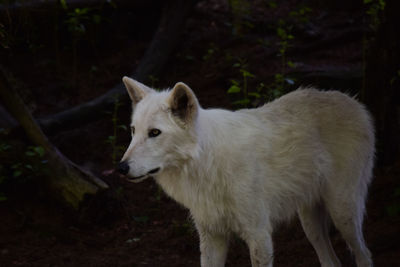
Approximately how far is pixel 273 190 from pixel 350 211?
2.84ft

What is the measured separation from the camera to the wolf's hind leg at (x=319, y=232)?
4.73 m

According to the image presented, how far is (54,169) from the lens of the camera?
5.73 m

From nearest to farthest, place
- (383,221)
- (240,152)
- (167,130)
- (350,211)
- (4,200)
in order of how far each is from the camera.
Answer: (167,130), (240,152), (350,211), (383,221), (4,200)

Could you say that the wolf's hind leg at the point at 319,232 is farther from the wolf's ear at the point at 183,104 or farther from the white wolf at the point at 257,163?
the wolf's ear at the point at 183,104

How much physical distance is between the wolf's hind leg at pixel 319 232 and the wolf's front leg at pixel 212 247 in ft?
3.61

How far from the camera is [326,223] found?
192 inches

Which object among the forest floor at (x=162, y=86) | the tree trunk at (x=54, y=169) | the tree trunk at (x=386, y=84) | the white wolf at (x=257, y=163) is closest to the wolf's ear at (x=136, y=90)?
the white wolf at (x=257, y=163)

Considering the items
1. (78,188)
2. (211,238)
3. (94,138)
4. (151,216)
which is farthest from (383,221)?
(94,138)

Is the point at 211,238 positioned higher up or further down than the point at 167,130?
further down

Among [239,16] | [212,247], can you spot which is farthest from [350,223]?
[239,16]

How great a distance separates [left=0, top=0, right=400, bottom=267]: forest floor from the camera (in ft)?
18.0

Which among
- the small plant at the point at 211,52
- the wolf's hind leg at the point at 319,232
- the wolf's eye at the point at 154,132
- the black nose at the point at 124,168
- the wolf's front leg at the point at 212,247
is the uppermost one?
the wolf's eye at the point at 154,132

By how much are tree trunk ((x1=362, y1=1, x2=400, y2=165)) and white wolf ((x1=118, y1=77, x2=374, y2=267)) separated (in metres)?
1.25

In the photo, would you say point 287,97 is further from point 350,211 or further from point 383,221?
point 383,221
